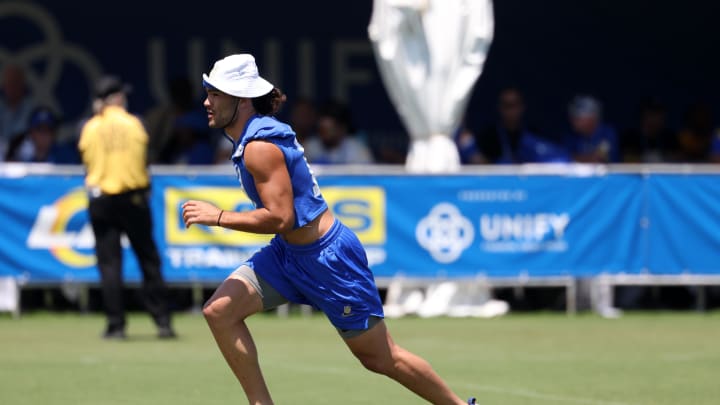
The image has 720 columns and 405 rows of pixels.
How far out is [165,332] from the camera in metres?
13.2

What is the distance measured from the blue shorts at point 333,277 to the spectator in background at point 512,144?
864cm

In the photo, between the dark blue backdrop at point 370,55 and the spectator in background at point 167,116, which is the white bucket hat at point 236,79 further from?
the dark blue backdrop at point 370,55

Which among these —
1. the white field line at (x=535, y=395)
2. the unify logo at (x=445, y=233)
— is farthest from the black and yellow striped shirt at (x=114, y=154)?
the white field line at (x=535, y=395)

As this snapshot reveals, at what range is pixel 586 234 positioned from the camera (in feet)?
49.6

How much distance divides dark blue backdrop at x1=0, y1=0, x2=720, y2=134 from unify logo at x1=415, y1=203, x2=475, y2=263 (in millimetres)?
5667

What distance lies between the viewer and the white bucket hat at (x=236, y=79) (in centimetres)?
764

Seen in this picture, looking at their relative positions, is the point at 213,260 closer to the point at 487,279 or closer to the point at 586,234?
the point at 487,279

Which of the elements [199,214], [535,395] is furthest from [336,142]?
[199,214]

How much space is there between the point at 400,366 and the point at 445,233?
743 cm

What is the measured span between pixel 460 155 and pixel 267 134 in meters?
9.38

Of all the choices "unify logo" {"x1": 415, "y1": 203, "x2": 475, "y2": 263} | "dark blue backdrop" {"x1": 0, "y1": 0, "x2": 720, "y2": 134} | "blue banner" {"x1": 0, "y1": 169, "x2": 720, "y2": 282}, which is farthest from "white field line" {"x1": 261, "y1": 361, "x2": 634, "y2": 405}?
"dark blue backdrop" {"x1": 0, "y1": 0, "x2": 720, "y2": 134}

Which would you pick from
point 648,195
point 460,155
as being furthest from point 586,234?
point 460,155

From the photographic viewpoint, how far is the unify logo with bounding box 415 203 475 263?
15.0m

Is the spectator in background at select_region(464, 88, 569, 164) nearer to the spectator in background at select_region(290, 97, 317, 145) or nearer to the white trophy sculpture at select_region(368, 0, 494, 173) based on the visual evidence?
the white trophy sculpture at select_region(368, 0, 494, 173)
